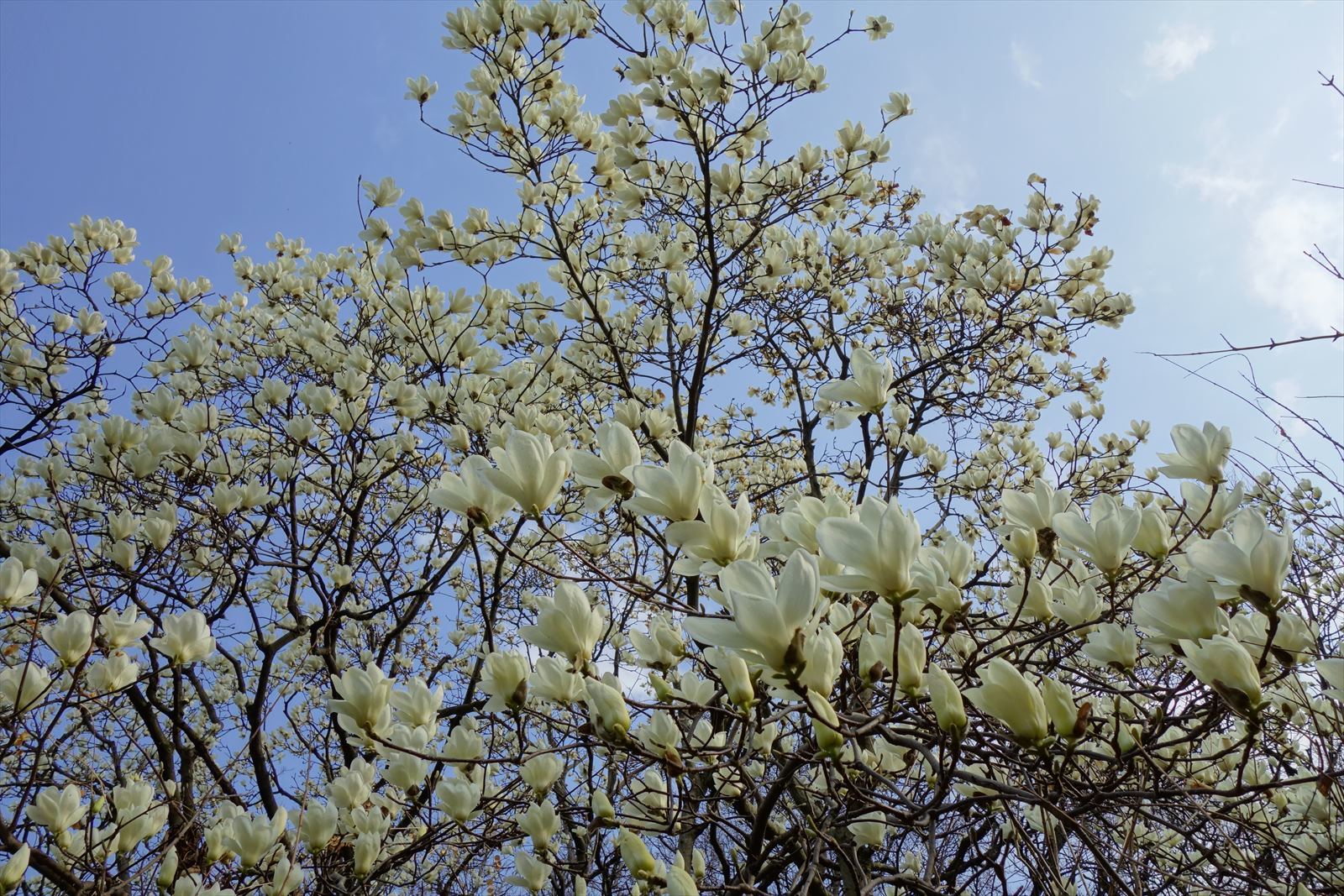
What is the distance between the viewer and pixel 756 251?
14.7 ft

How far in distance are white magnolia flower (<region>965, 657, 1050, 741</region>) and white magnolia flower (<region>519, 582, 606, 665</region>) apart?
506mm

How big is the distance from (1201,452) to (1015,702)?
0.68 m

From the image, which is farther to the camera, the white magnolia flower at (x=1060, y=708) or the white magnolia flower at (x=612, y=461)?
the white magnolia flower at (x=612, y=461)

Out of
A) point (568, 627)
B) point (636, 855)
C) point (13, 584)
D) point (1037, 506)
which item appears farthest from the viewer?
point (13, 584)

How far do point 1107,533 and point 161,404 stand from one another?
301 centimetres

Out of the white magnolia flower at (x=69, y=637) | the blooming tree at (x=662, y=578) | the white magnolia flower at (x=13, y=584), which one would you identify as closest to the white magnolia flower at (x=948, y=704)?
the blooming tree at (x=662, y=578)

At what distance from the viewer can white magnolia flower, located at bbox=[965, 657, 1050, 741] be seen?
87 cm

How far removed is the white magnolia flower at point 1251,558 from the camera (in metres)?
0.91

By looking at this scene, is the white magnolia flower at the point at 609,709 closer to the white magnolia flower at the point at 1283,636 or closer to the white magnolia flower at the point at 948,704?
the white magnolia flower at the point at 948,704

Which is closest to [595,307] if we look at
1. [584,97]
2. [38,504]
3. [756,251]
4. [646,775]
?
[584,97]

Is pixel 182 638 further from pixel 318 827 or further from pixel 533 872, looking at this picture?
pixel 533 872

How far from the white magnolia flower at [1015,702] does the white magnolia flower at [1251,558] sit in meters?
0.28

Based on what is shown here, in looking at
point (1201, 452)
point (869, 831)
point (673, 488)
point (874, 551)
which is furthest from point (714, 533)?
point (869, 831)

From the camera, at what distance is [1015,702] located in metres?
0.87
